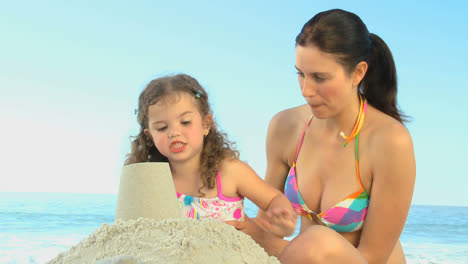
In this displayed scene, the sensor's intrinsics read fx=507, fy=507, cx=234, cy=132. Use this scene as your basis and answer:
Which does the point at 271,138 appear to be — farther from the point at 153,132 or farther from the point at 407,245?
the point at 407,245

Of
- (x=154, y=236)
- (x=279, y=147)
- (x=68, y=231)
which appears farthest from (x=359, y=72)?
(x=68, y=231)

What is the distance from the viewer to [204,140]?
292 centimetres

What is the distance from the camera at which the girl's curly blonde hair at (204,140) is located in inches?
107

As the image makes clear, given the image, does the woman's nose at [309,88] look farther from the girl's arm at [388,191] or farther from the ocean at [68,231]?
the ocean at [68,231]

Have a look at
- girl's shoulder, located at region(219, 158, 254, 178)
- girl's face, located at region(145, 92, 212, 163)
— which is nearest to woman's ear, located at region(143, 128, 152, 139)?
girl's face, located at region(145, 92, 212, 163)

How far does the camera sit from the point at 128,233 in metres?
1.58

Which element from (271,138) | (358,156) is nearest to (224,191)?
(271,138)

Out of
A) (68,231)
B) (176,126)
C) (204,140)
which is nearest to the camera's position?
(176,126)

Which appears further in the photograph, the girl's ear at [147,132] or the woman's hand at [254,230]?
the girl's ear at [147,132]

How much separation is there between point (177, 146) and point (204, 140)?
1.10 feet

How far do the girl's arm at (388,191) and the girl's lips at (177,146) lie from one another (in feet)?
3.18

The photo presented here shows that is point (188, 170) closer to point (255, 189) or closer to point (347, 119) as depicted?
point (255, 189)

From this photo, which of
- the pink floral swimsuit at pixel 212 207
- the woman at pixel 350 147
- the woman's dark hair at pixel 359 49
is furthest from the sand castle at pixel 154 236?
the woman's dark hair at pixel 359 49

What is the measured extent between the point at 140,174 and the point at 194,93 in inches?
41.1
